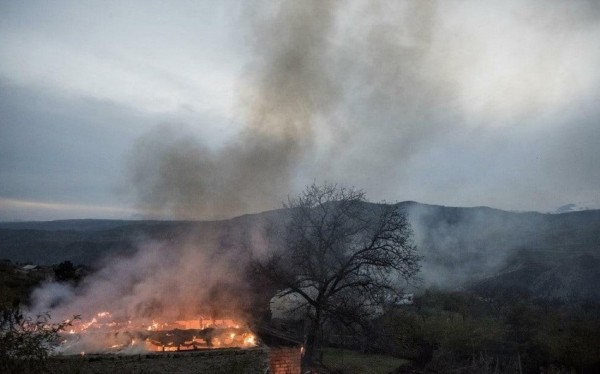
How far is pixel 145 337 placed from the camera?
35.5 ft

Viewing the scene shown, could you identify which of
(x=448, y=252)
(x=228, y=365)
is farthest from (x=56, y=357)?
(x=448, y=252)

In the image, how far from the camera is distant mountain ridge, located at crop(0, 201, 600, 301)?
67.6 ft

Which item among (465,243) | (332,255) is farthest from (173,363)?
(465,243)

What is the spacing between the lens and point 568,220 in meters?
55.7

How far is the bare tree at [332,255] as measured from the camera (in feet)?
45.0

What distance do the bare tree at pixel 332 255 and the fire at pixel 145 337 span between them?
3013mm

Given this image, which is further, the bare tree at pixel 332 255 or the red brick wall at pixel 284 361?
the bare tree at pixel 332 255

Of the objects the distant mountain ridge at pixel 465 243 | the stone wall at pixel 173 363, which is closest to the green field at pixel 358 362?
the distant mountain ridge at pixel 465 243

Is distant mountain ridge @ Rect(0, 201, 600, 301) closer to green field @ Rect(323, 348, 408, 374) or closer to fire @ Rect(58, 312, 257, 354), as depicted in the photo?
fire @ Rect(58, 312, 257, 354)

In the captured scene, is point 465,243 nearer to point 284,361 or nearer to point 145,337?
point 284,361

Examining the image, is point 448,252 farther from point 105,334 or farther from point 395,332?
point 105,334

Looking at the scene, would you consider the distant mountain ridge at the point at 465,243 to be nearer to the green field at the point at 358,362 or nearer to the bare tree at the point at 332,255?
the bare tree at the point at 332,255

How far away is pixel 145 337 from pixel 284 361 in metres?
4.36

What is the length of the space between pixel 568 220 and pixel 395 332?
51.5m
